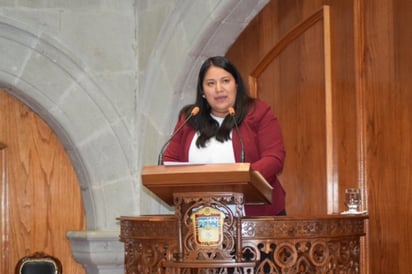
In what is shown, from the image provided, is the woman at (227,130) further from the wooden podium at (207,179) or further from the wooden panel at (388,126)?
the wooden panel at (388,126)

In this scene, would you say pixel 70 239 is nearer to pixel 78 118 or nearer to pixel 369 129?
pixel 78 118

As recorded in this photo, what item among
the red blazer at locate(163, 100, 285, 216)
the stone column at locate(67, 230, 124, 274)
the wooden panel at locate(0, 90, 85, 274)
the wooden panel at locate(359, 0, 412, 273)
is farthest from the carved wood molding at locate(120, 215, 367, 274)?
the wooden panel at locate(0, 90, 85, 274)

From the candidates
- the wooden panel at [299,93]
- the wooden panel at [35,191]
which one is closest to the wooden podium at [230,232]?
the wooden panel at [299,93]

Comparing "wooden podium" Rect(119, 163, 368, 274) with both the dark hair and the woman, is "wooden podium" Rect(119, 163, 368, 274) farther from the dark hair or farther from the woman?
the dark hair

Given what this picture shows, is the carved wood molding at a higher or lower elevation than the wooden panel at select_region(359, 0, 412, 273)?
lower

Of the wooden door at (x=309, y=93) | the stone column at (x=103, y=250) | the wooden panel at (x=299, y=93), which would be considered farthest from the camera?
the stone column at (x=103, y=250)

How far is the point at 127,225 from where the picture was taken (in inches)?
129

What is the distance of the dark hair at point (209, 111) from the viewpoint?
321cm

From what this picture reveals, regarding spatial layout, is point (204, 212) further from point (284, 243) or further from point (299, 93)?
point (299, 93)

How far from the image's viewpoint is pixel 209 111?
334 cm

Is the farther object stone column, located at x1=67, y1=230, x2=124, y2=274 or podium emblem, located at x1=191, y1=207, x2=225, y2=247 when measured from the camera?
stone column, located at x1=67, y1=230, x2=124, y2=274

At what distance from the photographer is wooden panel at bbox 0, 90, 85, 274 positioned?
16.4ft

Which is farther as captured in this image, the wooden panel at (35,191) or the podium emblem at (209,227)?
the wooden panel at (35,191)

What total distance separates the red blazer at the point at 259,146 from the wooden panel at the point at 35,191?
1877mm
